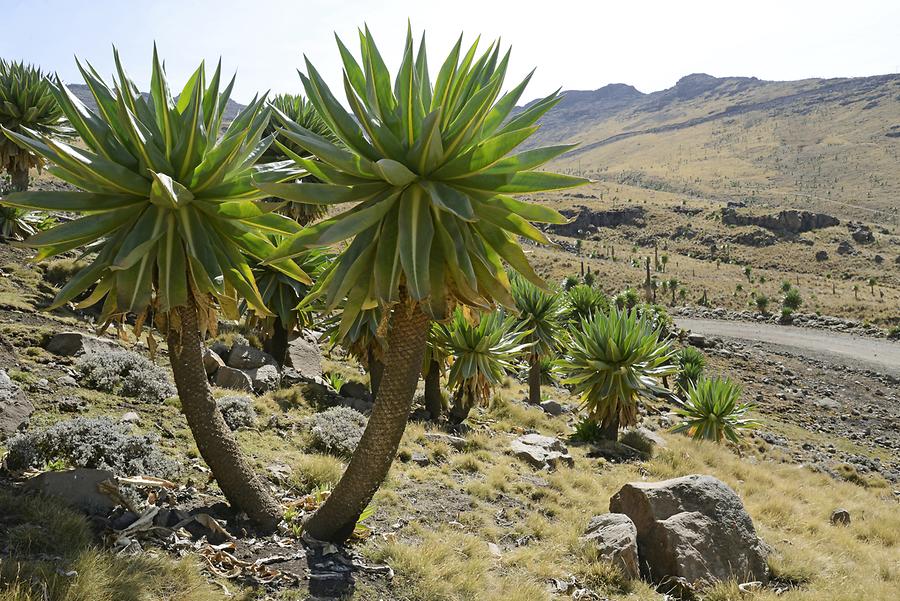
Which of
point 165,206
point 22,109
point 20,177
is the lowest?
point 165,206

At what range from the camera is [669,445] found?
16453 millimetres

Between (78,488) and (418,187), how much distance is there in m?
4.69

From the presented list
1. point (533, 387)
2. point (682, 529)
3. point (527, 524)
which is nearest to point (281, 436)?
point (527, 524)

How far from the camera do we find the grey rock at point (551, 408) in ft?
65.4

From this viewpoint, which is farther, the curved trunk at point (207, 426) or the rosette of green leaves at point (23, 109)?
the rosette of green leaves at point (23, 109)

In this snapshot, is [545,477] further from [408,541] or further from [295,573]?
[295,573]

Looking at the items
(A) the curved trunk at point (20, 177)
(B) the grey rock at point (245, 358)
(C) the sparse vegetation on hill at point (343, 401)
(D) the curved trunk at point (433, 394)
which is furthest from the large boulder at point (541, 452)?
(A) the curved trunk at point (20, 177)

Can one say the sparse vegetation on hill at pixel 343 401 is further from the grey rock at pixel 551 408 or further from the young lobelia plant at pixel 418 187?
the grey rock at pixel 551 408

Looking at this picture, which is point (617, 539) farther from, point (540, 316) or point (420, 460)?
point (540, 316)

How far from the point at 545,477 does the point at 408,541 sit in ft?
15.8

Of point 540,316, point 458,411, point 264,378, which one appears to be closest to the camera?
point 264,378

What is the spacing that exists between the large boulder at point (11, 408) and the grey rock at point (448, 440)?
709 cm

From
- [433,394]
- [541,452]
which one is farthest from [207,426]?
[433,394]

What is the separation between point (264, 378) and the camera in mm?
13234
